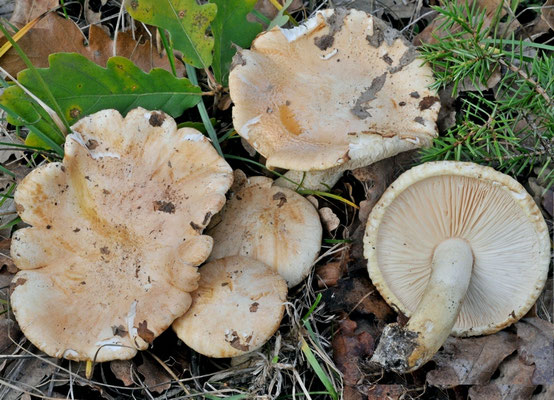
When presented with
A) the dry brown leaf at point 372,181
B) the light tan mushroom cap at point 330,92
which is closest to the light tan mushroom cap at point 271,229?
the dry brown leaf at point 372,181

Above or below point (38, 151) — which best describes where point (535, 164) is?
below

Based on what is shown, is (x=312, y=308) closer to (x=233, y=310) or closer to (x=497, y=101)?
(x=233, y=310)

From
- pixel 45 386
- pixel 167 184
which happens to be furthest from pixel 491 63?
pixel 45 386

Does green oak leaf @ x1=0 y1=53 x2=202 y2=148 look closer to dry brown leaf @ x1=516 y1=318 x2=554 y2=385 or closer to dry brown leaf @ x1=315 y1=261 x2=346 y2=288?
dry brown leaf @ x1=315 y1=261 x2=346 y2=288

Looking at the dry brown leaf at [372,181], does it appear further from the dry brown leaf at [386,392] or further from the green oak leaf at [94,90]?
the green oak leaf at [94,90]

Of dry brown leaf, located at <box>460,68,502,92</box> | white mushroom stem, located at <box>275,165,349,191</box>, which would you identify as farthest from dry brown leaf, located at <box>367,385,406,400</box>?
dry brown leaf, located at <box>460,68,502,92</box>

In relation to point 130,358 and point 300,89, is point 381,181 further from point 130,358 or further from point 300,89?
point 130,358

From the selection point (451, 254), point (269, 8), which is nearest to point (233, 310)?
point (451, 254)
